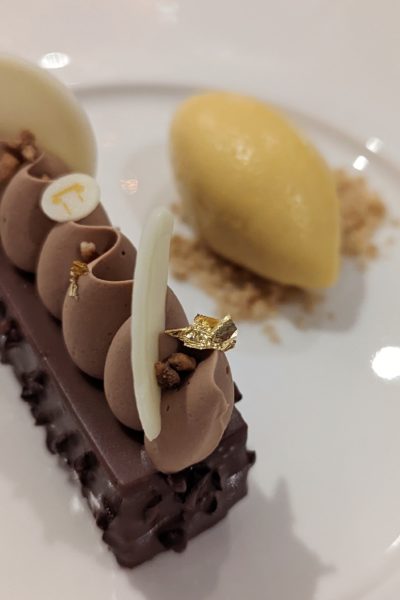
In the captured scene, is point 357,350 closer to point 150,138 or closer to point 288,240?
point 288,240

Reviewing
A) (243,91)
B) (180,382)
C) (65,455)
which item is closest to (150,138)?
(243,91)

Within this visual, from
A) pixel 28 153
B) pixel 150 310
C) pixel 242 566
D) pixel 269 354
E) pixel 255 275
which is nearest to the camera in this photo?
pixel 150 310

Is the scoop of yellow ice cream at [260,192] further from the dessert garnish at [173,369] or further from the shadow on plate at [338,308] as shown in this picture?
the dessert garnish at [173,369]

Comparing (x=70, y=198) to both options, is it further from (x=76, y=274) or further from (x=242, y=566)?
(x=242, y=566)

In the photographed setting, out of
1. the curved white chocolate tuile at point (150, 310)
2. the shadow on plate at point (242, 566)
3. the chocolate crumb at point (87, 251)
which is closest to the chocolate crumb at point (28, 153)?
the chocolate crumb at point (87, 251)

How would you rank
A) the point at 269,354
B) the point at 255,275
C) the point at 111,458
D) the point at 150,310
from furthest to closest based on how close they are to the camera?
the point at 255,275 → the point at 269,354 → the point at 111,458 → the point at 150,310

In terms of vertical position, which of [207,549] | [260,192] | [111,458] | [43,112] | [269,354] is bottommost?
[207,549]

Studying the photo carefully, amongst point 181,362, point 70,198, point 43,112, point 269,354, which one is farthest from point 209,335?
point 43,112
